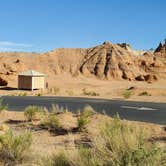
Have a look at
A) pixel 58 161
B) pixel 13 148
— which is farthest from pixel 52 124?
pixel 58 161

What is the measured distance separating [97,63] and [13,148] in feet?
239

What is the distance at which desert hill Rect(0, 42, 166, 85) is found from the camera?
75750 millimetres

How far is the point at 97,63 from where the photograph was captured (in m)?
80.6

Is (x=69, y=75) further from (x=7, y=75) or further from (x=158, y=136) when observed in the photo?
(x=158, y=136)

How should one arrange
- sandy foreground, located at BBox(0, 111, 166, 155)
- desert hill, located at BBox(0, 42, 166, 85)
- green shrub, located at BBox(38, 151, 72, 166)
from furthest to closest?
desert hill, located at BBox(0, 42, 166, 85), sandy foreground, located at BBox(0, 111, 166, 155), green shrub, located at BBox(38, 151, 72, 166)

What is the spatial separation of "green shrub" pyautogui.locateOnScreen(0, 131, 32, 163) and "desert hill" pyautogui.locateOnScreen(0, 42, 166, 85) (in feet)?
205

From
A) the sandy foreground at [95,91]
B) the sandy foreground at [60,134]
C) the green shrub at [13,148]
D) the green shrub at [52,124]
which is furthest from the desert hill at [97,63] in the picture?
the green shrub at [13,148]

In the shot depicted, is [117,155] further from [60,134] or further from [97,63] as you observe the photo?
[97,63]

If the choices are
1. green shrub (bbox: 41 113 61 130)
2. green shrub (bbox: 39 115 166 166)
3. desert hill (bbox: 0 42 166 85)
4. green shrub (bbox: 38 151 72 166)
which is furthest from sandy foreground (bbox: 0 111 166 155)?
desert hill (bbox: 0 42 166 85)

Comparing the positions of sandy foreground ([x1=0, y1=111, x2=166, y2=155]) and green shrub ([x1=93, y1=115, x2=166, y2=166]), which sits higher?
green shrub ([x1=93, y1=115, x2=166, y2=166])

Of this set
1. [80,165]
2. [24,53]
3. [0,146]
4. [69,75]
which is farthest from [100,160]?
[24,53]

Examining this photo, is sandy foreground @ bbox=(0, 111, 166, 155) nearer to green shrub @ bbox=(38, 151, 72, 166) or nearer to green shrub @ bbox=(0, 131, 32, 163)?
green shrub @ bbox=(0, 131, 32, 163)

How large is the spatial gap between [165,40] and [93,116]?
8540 cm

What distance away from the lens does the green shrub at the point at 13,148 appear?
318 inches
